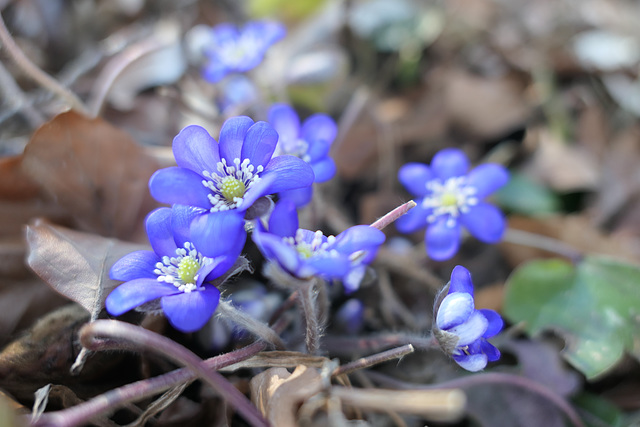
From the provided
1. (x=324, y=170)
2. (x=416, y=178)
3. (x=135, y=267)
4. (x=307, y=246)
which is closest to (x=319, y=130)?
(x=324, y=170)

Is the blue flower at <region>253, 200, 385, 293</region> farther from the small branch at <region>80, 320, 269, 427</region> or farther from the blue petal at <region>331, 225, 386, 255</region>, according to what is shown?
the small branch at <region>80, 320, 269, 427</region>

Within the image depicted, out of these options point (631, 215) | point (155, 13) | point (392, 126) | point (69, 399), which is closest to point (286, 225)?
point (69, 399)

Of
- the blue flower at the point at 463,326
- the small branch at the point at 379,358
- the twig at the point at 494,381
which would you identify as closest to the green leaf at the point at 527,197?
the twig at the point at 494,381

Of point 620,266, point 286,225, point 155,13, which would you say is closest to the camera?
point 286,225

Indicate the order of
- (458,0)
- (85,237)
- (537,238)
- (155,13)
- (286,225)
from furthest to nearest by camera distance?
(458,0) → (155,13) → (537,238) → (85,237) → (286,225)

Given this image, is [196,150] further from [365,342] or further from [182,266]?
[365,342]

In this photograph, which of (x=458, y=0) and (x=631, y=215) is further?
(x=458, y=0)

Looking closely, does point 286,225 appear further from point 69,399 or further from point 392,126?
point 392,126
